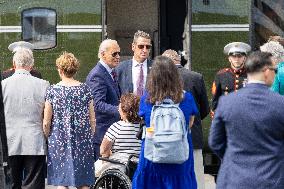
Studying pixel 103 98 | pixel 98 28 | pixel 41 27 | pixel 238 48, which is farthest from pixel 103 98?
pixel 41 27

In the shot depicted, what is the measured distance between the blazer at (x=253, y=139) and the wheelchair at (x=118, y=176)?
2.76 m

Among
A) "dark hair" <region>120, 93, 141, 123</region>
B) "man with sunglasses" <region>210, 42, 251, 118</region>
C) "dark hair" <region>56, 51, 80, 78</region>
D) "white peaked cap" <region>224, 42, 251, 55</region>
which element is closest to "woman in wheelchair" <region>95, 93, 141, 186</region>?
"dark hair" <region>120, 93, 141, 123</region>

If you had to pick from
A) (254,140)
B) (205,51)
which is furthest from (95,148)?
(254,140)

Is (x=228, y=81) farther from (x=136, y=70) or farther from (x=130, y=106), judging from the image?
(x=130, y=106)

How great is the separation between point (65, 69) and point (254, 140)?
2891 millimetres

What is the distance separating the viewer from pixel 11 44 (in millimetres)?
11453

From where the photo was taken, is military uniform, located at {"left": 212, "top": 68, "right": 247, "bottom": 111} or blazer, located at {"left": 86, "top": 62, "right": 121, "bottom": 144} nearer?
blazer, located at {"left": 86, "top": 62, "right": 121, "bottom": 144}

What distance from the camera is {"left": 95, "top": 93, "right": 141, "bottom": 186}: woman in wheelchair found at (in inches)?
328

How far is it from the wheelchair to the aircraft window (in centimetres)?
328

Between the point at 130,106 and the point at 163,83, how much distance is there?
1.33 m

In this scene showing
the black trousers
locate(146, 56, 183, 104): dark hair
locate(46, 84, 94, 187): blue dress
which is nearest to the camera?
locate(146, 56, 183, 104): dark hair

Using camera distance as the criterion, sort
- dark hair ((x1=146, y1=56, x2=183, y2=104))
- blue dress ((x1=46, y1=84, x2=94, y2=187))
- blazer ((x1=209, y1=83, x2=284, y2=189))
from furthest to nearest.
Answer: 1. blue dress ((x1=46, y1=84, x2=94, y2=187))
2. dark hair ((x1=146, y1=56, x2=183, y2=104))
3. blazer ((x1=209, y1=83, x2=284, y2=189))

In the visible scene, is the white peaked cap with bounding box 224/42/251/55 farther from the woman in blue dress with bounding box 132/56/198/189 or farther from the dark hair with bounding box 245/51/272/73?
the dark hair with bounding box 245/51/272/73

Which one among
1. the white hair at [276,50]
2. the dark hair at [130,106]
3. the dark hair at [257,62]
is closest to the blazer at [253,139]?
the dark hair at [257,62]
